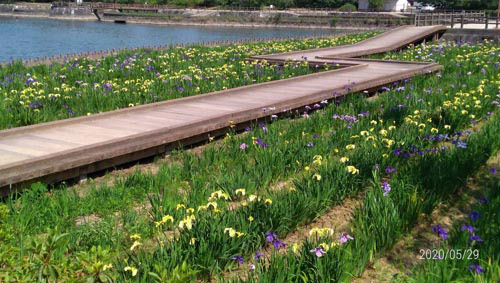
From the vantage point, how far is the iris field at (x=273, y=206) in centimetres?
356

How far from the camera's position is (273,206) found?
14.7ft

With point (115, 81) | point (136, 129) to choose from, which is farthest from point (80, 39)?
point (136, 129)

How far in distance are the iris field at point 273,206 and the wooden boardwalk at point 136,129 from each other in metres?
0.26

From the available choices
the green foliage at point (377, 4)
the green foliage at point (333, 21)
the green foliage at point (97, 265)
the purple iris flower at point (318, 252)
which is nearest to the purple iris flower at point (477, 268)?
the purple iris flower at point (318, 252)

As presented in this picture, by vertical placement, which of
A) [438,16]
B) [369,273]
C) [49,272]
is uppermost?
[438,16]

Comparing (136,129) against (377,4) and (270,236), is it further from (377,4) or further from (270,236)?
(377,4)

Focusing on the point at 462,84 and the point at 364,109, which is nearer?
the point at 364,109

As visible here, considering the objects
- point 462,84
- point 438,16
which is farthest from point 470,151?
point 438,16

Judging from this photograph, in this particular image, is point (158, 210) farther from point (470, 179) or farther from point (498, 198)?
point (470, 179)

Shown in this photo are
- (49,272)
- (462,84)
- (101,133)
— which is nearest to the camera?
(49,272)

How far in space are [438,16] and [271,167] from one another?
3202 cm

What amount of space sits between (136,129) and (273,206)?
11.2 feet

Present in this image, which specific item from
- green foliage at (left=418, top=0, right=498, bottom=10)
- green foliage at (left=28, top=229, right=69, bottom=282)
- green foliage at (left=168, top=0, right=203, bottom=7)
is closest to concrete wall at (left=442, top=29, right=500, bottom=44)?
green foliage at (left=28, top=229, right=69, bottom=282)

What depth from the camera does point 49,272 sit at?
3463mm
